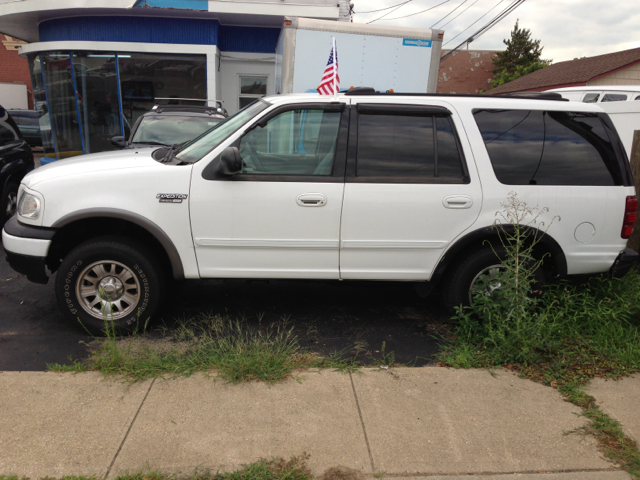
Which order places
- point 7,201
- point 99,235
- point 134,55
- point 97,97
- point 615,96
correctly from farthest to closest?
point 97,97 → point 134,55 → point 615,96 → point 7,201 → point 99,235

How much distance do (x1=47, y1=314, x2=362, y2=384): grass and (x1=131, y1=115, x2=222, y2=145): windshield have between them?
394 centimetres

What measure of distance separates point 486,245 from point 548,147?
0.98m

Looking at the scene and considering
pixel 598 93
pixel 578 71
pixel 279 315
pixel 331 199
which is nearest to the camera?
pixel 331 199

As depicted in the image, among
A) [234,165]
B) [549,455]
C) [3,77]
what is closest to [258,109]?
[234,165]

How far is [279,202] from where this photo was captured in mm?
4195

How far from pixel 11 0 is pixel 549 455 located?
16362 millimetres

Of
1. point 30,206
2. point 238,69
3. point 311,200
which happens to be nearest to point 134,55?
point 238,69

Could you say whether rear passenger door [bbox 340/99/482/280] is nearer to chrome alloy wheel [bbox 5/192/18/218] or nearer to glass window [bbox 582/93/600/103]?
chrome alloy wheel [bbox 5/192/18/218]

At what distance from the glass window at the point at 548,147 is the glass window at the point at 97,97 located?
12.1m

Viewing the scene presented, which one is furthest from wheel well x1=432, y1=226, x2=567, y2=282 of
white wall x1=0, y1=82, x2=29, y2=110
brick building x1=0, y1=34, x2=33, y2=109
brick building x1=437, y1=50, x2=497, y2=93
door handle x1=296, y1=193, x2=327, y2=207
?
brick building x1=0, y1=34, x2=33, y2=109

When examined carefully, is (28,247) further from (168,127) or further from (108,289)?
(168,127)

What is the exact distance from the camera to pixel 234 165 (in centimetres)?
403

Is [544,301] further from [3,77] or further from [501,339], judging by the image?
[3,77]

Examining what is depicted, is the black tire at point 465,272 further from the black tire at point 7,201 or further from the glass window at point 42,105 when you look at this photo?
the glass window at point 42,105
